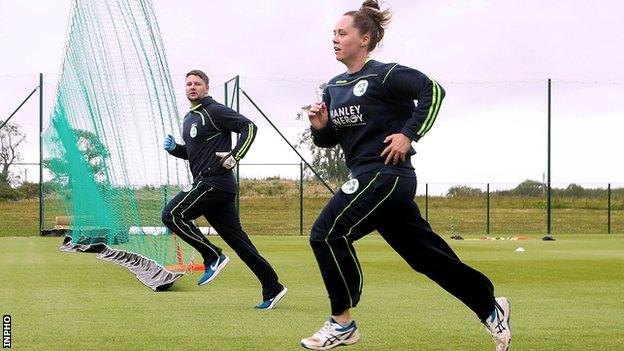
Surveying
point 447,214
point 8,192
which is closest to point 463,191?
point 447,214

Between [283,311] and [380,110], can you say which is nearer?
[380,110]

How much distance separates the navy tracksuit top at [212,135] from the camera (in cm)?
867

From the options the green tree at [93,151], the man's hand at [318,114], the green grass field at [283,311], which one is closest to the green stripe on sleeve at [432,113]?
the man's hand at [318,114]

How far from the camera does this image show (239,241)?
338 inches

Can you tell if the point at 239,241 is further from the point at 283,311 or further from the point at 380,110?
the point at 380,110

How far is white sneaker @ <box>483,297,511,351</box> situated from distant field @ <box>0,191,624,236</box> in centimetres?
2208

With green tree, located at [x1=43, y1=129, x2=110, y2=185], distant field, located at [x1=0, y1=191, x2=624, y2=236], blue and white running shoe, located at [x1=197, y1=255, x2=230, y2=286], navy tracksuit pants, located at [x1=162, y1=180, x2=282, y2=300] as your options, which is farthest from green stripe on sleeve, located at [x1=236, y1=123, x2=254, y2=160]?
distant field, located at [x1=0, y1=191, x2=624, y2=236]

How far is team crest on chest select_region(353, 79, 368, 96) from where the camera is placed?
5.56 meters

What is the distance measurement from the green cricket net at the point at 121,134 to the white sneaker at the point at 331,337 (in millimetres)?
4301

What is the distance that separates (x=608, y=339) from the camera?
6.38 meters

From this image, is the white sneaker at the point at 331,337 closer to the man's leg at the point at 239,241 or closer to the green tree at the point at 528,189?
the man's leg at the point at 239,241

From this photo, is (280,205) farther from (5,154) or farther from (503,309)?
(503,309)

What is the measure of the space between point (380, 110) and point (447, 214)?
3226 cm

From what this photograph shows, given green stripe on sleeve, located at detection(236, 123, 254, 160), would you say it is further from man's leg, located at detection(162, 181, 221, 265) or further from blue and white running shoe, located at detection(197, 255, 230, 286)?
blue and white running shoe, located at detection(197, 255, 230, 286)
